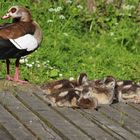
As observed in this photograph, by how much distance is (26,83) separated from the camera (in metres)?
8.53

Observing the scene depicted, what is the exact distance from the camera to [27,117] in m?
6.95

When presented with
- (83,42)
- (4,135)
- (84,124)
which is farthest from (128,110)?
(83,42)

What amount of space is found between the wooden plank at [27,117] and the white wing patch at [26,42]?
74cm

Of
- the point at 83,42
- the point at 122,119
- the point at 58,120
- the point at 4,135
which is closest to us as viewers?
the point at 4,135

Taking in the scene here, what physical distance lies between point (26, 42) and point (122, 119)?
194 cm

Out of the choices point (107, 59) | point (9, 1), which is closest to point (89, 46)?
point (107, 59)

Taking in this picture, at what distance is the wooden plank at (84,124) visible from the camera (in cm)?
641

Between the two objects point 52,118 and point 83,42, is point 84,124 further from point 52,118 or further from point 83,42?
point 83,42

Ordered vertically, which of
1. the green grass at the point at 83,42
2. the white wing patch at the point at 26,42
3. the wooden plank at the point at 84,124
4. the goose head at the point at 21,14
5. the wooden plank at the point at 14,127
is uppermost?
the goose head at the point at 21,14

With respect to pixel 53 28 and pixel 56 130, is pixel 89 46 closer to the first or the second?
pixel 53 28

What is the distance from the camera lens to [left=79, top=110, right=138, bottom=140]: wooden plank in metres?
6.50

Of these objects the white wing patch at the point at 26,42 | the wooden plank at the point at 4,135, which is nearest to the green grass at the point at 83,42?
the white wing patch at the point at 26,42

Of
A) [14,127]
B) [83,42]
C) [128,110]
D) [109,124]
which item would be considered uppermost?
[14,127]

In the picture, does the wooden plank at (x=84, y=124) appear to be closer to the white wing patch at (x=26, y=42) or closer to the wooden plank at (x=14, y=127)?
the wooden plank at (x=14, y=127)
